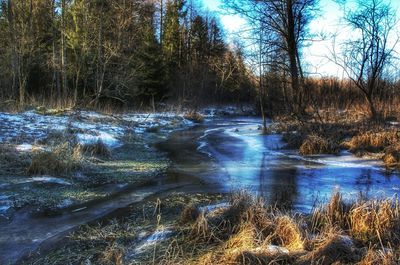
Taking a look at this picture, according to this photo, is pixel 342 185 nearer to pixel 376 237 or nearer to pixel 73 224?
pixel 376 237

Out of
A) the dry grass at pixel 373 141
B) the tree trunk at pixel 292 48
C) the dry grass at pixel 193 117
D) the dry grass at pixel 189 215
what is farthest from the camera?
the dry grass at pixel 193 117

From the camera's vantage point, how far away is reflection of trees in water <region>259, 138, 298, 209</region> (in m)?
7.30

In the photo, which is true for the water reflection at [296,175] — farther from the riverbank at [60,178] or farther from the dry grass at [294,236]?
the riverbank at [60,178]

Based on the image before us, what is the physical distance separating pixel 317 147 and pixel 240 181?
16.5 ft

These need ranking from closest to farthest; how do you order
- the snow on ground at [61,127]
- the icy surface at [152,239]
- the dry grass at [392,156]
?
the icy surface at [152,239]
the dry grass at [392,156]
the snow on ground at [61,127]

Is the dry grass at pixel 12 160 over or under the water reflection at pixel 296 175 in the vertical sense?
over

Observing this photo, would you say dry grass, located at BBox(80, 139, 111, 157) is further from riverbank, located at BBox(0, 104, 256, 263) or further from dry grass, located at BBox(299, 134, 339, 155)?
dry grass, located at BBox(299, 134, 339, 155)

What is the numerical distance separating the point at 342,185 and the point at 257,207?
3773mm

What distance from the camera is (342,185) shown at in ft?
28.7

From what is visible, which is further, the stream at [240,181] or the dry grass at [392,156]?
the dry grass at [392,156]

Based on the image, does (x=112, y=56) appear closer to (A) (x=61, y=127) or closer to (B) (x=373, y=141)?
(A) (x=61, y=127)

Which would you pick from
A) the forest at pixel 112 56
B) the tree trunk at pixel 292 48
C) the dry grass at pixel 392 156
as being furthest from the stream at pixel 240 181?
the forest at pixel 112 56

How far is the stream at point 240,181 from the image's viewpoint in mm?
5996

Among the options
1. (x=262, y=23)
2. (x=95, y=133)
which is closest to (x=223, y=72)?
(x=262, y=23)
